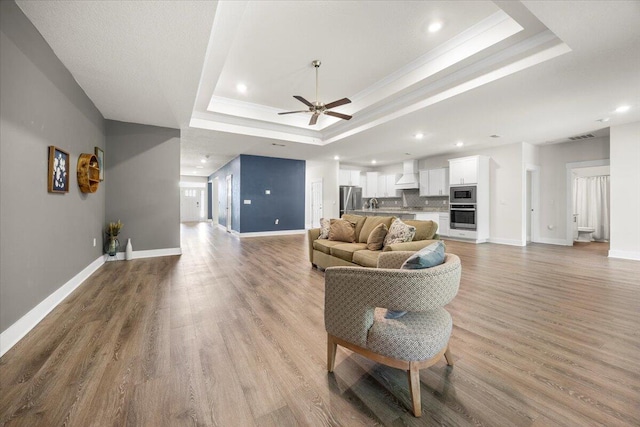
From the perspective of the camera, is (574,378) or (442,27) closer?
(574,378)

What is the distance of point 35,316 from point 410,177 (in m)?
8.98

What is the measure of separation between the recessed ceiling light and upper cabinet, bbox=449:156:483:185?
4.98 m

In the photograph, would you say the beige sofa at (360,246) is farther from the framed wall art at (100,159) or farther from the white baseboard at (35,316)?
the framed wall art at (100,159)

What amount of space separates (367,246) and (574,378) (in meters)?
2.29

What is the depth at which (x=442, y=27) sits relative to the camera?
3.02 m

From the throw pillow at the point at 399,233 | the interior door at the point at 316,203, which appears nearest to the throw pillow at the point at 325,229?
the throw pillow at the point at 399,233

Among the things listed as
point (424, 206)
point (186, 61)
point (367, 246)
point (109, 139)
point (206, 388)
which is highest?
point (186, 61)

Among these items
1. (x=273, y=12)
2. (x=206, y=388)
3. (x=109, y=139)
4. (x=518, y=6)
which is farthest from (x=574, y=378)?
(x=109, y=139)

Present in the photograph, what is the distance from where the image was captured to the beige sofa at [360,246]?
310 centimetres

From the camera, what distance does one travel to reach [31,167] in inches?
92.3

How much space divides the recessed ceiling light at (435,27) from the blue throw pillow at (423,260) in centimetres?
272

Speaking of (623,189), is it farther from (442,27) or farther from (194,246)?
(194,246)

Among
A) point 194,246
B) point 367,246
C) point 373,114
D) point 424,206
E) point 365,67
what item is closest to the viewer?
point 367,246

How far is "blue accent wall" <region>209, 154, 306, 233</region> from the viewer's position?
26.7 ft
